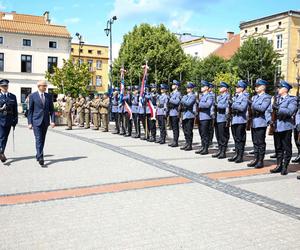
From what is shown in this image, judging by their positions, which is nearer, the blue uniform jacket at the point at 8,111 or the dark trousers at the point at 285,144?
the dark trousers at the point at 285,144

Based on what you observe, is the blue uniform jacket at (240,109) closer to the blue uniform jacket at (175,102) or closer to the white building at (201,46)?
the blue uniform jacket at (175,102)

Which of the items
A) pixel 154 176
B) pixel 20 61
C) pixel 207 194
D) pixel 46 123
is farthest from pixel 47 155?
pixel 20 61

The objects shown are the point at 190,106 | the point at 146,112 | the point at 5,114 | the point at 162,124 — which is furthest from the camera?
the point at 146,112

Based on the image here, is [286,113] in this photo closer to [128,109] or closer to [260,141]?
[260,141]

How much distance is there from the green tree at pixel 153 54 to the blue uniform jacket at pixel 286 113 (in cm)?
2948

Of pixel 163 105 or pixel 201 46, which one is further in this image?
pixel 201 46

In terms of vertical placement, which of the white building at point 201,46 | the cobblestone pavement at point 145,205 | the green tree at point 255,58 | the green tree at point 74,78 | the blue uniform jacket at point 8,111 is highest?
the white building at point 201,46

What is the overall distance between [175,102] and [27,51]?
126 ft

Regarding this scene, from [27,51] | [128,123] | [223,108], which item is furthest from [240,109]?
[27,51]

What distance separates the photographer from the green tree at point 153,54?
3803cm

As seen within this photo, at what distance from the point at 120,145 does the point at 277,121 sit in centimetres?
541

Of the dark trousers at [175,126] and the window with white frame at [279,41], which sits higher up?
the window with white frame at [279,41]

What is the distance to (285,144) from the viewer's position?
7.99 meters

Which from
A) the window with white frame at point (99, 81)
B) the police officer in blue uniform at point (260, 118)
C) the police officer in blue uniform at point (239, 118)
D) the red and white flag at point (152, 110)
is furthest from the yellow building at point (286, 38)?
the window with white frame at point (99, 81)
